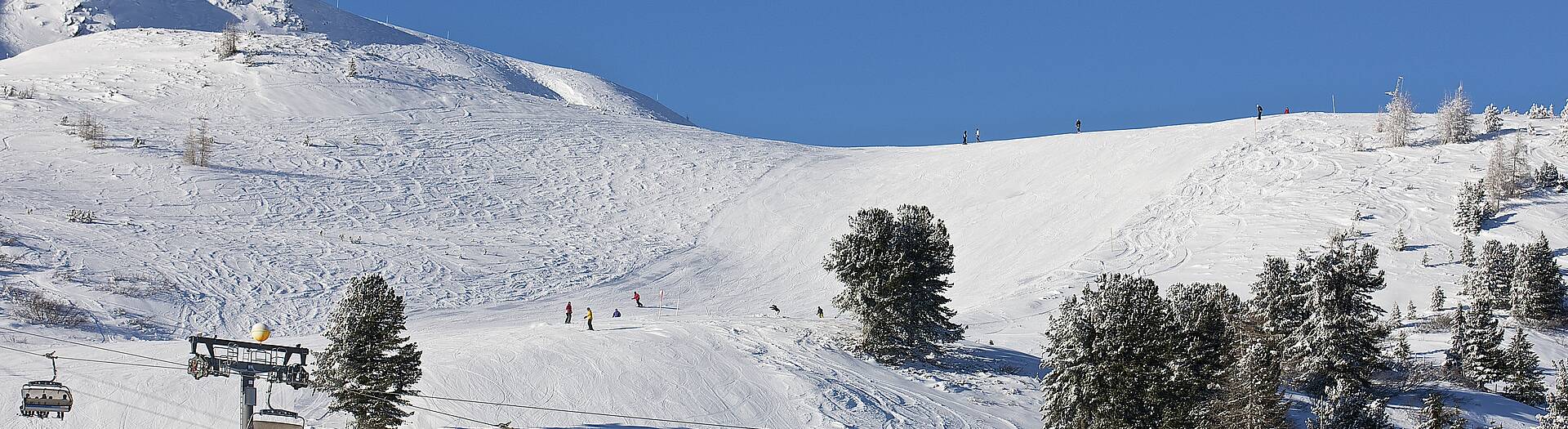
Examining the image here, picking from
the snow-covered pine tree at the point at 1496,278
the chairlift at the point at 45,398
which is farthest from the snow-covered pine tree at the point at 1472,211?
the chairlift at the point at 45,398

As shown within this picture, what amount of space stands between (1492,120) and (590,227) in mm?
52067

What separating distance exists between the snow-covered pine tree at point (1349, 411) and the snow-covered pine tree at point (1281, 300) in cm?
236

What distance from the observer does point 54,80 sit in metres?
81.8

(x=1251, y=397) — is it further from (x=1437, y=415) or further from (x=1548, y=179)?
(x=1548, y=179)

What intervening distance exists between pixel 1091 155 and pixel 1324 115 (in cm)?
1815

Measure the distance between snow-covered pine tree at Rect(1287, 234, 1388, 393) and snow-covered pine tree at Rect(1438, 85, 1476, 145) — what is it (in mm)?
33308

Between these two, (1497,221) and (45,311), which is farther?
(1497,221)

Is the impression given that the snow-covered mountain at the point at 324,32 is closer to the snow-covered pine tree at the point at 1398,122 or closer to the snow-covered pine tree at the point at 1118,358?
the snow-covered pine tree at the point at 1398,122

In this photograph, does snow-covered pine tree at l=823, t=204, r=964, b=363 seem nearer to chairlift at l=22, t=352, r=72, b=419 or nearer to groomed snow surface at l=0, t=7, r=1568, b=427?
groomed snow surface at l=0, t=7, r=1568, b=427

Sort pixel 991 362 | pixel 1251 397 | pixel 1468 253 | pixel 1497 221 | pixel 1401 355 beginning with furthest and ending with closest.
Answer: pixel 1497 221 < pixel 1468 253 < pixel 991 362 < pixel 1401 355 < pixel 1251 397

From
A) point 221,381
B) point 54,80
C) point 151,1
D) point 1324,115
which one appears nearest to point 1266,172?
point 1324,115

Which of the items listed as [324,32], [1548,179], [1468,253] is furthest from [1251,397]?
[324,32]

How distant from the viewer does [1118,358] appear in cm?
3014

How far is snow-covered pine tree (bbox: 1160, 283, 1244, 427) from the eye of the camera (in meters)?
30.0
